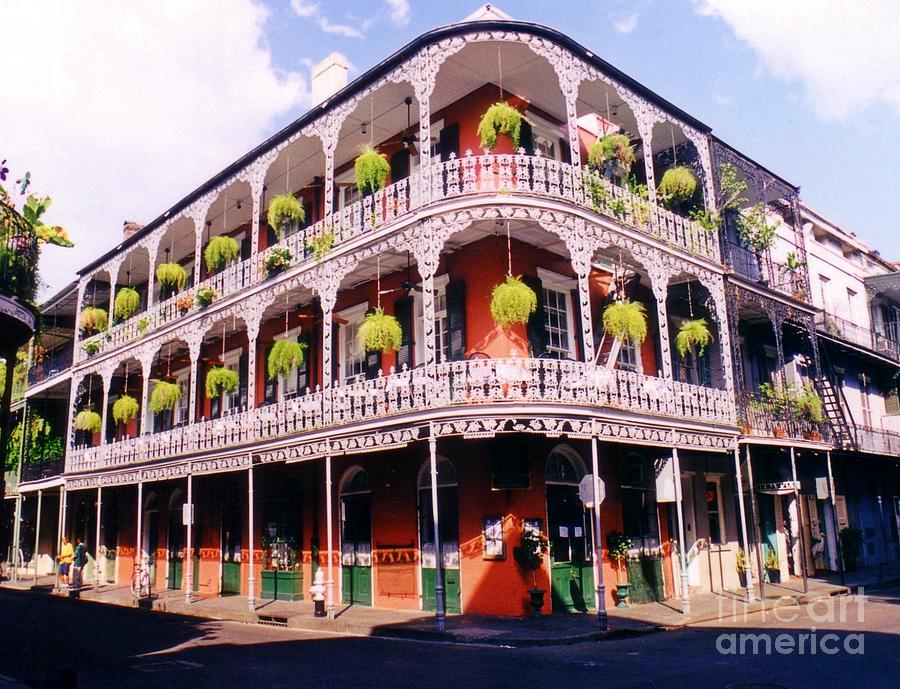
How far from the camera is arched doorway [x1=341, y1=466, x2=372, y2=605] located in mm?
16969

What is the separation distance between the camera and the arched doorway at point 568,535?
1475 centimetres

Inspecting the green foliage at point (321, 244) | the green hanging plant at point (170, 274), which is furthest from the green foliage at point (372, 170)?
the green hanging plant at point (170, 274)

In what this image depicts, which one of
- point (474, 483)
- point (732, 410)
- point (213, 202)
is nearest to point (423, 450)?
point (474, 483)

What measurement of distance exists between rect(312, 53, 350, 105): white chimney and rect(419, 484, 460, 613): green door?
11.2 metres

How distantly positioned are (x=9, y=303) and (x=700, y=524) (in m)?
15.3

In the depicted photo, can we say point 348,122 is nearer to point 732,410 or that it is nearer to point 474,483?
point 474,483

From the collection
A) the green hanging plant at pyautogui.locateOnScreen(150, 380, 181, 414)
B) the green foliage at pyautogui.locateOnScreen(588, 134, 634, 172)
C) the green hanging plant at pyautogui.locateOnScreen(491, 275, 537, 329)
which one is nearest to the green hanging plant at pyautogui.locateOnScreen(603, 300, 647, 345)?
the green hanging plant at pyautogui.locateOnScreen(491, 275, 537, 329)

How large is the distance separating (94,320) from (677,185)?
1978cm

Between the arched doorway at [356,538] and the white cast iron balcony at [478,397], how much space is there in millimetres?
1965

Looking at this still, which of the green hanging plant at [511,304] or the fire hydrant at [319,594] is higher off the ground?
the green hanging plant at [511,304]

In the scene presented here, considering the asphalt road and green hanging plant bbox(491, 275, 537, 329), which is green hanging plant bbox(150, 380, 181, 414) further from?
green hanging plant bbox(491, 275, 537, 329)

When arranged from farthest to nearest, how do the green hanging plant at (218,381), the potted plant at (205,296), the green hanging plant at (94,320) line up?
the green hanging plant at (94,320) < the potted plant at (205,296) < the green hanging plant at (218,381)

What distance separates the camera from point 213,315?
20625 mm

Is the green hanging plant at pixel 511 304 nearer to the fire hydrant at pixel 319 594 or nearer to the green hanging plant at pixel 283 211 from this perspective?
the fire hydrant at pixel 319 594
